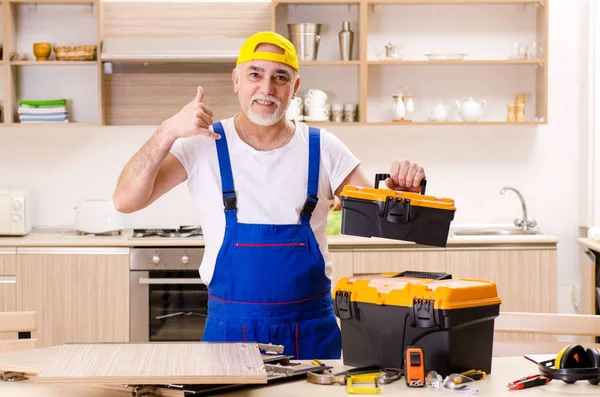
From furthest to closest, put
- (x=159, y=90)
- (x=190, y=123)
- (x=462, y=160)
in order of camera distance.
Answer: (x=462, y=160) < (x=159, y=90) < (x=190, y=123)

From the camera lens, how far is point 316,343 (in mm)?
2547

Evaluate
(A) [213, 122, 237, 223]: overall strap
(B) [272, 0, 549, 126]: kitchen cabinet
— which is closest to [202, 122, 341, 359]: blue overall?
(A) [213, 122, 237, 223]: overall strap

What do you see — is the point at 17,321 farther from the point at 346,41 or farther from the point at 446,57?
the point at 446,57

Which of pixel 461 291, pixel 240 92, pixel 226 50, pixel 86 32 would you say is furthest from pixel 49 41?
pixel 461 291

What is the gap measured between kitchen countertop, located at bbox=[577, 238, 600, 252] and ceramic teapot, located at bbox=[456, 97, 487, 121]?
0.92m

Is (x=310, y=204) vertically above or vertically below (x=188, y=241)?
above

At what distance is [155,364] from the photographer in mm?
1768

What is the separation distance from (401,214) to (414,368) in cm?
47

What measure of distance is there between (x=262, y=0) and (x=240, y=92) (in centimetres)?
257

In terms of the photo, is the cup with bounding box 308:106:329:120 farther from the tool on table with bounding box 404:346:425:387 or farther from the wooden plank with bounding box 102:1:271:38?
the tool on table with bounding box 404:346:425:387

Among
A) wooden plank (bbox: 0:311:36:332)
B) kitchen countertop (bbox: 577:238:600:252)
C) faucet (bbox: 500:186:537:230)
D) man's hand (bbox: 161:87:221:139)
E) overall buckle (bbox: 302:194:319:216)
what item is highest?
man's hand (bbox: 161:87:221:139)

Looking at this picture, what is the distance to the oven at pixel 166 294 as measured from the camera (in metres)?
4.54

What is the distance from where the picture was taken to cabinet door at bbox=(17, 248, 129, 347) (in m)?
4.55

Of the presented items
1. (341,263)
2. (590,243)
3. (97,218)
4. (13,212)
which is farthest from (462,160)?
(13,212)
